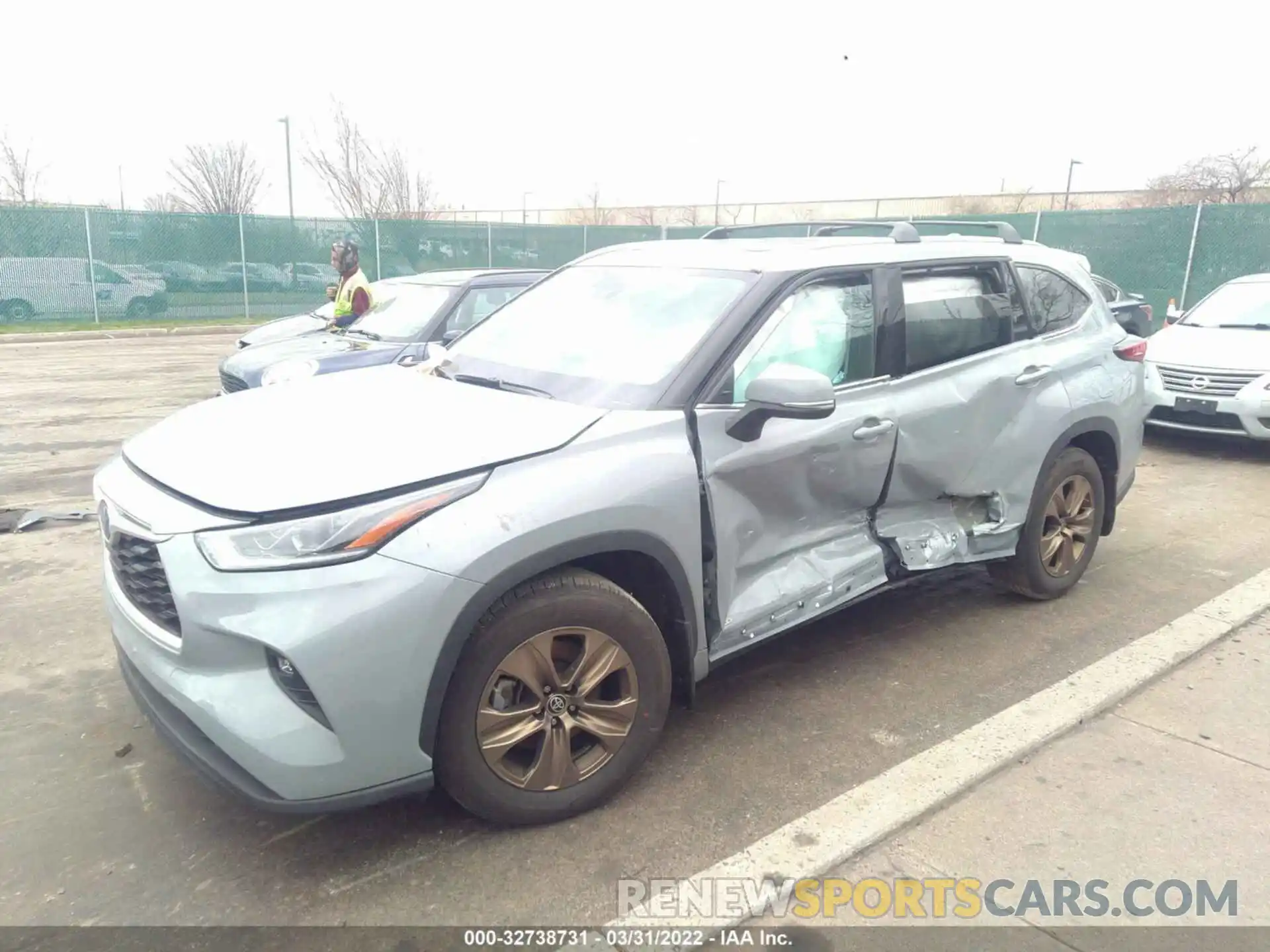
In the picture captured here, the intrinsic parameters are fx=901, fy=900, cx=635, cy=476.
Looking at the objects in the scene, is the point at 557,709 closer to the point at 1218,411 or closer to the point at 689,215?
the point at 1218,411

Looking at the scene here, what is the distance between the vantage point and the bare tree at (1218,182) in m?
28.5

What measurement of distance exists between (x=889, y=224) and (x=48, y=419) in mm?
8420

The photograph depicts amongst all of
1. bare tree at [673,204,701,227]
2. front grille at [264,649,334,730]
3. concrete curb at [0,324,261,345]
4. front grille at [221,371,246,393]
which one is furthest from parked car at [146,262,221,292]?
front grille at [264,649,334,730]

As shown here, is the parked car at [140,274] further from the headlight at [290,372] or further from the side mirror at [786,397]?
the side mirror at [786,397]

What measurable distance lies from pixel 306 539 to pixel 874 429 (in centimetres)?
224

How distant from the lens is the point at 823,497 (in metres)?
3.52

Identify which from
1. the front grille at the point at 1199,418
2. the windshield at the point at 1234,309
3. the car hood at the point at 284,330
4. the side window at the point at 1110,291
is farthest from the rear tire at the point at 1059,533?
the side window at the point at 1110,291

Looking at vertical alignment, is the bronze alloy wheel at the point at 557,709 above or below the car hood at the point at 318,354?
below

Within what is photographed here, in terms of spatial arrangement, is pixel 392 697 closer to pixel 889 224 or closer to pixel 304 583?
pixel 304 583

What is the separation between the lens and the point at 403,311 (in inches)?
320

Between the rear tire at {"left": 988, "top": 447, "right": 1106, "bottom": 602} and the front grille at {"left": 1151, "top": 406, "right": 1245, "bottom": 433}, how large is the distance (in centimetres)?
409

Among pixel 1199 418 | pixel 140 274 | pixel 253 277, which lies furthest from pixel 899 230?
Answer: pixel 253 277

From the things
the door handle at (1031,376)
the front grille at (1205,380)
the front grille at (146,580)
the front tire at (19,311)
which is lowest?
the front tire at (19,311)

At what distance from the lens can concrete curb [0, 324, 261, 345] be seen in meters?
16.5
